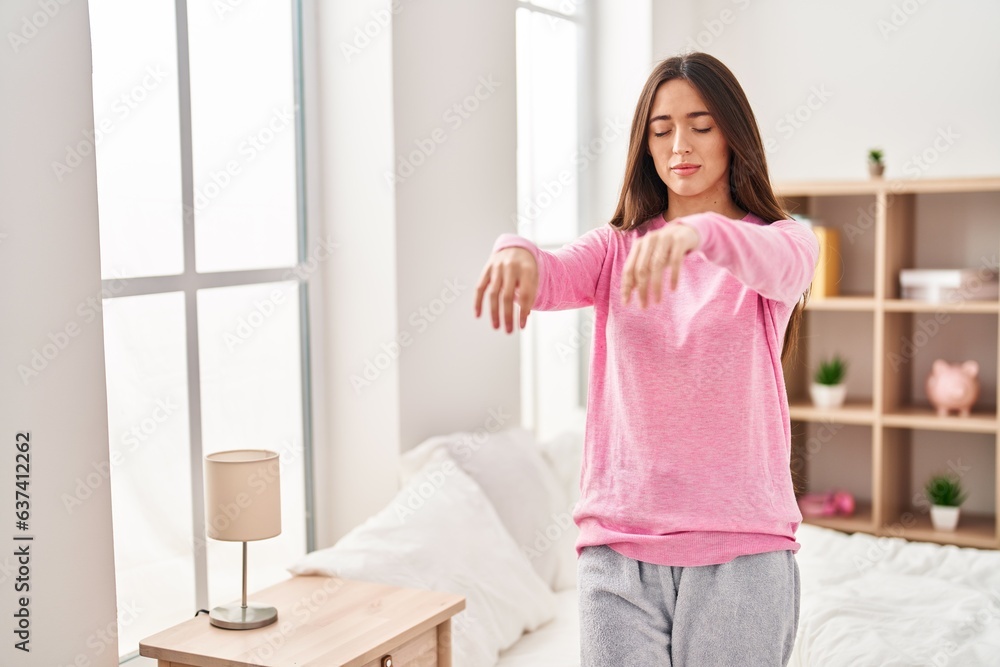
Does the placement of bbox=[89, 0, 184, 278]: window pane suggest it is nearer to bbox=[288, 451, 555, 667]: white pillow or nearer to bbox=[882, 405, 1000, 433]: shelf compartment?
bbox=[288, 451, 555, 667]: white pillow

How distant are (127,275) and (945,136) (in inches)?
112

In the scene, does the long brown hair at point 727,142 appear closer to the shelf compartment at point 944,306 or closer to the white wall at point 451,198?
the white wall at point 451,198

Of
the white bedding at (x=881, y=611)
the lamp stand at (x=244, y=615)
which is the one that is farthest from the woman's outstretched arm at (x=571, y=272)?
the white bedding at (x=881, y=611)

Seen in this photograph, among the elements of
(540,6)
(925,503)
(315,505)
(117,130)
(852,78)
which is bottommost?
(925,503)

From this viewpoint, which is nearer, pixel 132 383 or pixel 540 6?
pixel 132 383

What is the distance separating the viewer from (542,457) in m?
3.07

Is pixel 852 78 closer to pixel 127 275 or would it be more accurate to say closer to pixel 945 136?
pixel 945 136

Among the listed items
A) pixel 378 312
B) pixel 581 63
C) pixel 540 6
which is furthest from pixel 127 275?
pixel 581 63

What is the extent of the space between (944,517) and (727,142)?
2.59m

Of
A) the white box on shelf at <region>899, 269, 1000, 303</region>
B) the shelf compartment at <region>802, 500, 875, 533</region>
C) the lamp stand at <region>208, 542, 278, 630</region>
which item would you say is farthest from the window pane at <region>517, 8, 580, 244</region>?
the lamp stand at <region>208, 542, 278, 630</region>

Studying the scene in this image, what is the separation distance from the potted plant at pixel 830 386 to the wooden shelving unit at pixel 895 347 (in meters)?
0.05

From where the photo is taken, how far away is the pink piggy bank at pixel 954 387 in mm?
3510

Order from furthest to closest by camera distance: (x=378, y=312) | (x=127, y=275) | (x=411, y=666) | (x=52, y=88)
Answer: (x=378, y=312) → (x=127, y=275) → (x=411, y=666) → (x=52, y=88)

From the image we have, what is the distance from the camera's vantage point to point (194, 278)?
7.78 feet
